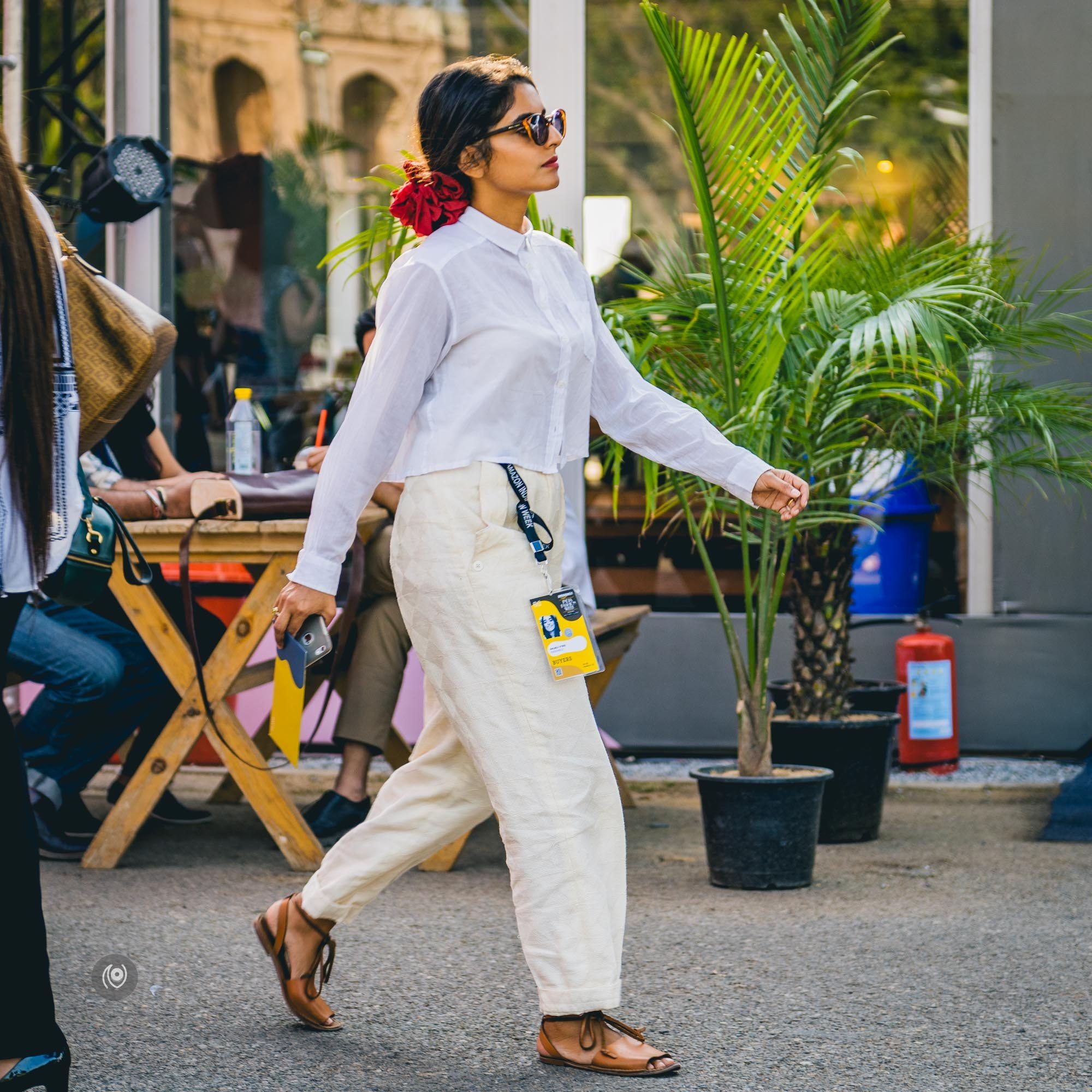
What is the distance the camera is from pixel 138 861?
4.40 metres

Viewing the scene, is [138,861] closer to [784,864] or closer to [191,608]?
[191,608]

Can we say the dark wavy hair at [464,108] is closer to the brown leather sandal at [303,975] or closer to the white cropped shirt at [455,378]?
the white cropped shirt at [455,378]

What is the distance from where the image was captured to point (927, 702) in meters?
5.44

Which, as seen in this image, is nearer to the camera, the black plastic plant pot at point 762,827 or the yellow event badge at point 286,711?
the yellow event badge at point 286,711

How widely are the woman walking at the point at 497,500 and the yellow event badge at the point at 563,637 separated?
0.06 feet

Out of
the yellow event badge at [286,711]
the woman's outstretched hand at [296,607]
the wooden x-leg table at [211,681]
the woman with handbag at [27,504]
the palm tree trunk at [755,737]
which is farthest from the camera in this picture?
the wooden x-leg table at [211,681]

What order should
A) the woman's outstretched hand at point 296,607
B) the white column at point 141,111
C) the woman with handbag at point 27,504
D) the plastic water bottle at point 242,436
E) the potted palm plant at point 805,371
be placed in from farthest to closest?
1. the white column at point 141,111
2. the plastic water bottle at point 242,436
3. the potted palm plant at point 805,371
4. the woman's outstretched hand at point 296,607
5. the woman with handbag at point 27,504

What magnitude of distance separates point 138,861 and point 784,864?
1864mm

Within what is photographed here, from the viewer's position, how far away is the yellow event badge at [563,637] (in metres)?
2.56

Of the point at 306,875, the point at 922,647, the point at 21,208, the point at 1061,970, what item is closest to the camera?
the point at 21,208

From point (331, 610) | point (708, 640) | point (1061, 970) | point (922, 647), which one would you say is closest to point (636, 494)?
point (708, 640)

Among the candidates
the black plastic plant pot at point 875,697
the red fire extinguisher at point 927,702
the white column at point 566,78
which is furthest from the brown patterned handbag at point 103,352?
the white column at point 566,78

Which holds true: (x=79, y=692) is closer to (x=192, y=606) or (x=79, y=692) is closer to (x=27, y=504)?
(x=192, y=606)

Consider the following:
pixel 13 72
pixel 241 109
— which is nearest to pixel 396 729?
pixel 13 72
